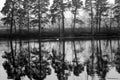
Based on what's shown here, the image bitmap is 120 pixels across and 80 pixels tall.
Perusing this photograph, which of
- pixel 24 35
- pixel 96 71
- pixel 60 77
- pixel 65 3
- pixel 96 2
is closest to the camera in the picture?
pixel 60 77

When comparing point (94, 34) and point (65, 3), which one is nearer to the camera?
point (94, 34)

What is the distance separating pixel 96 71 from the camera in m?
12.8

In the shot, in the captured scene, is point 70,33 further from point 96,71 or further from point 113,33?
point 96,71

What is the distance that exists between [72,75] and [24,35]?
48.7 m

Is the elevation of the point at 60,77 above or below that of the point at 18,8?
below

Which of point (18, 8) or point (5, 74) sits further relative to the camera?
point (18, 8)

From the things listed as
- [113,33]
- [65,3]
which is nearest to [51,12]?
[65,3]

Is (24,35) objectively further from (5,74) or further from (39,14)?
(5,74)

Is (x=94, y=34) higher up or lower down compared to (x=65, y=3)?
lower down

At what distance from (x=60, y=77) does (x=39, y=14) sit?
4913 cm

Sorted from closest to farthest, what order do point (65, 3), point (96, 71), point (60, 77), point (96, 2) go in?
point (60, 77)
point (96, 71)
point (65, 3)
point (96, 2)

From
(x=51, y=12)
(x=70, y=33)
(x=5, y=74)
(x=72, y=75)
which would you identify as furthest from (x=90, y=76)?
(x=51, y=12)

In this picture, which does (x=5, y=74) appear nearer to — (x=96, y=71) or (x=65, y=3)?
(x=96, y=71)

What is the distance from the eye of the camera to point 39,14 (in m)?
59.4
